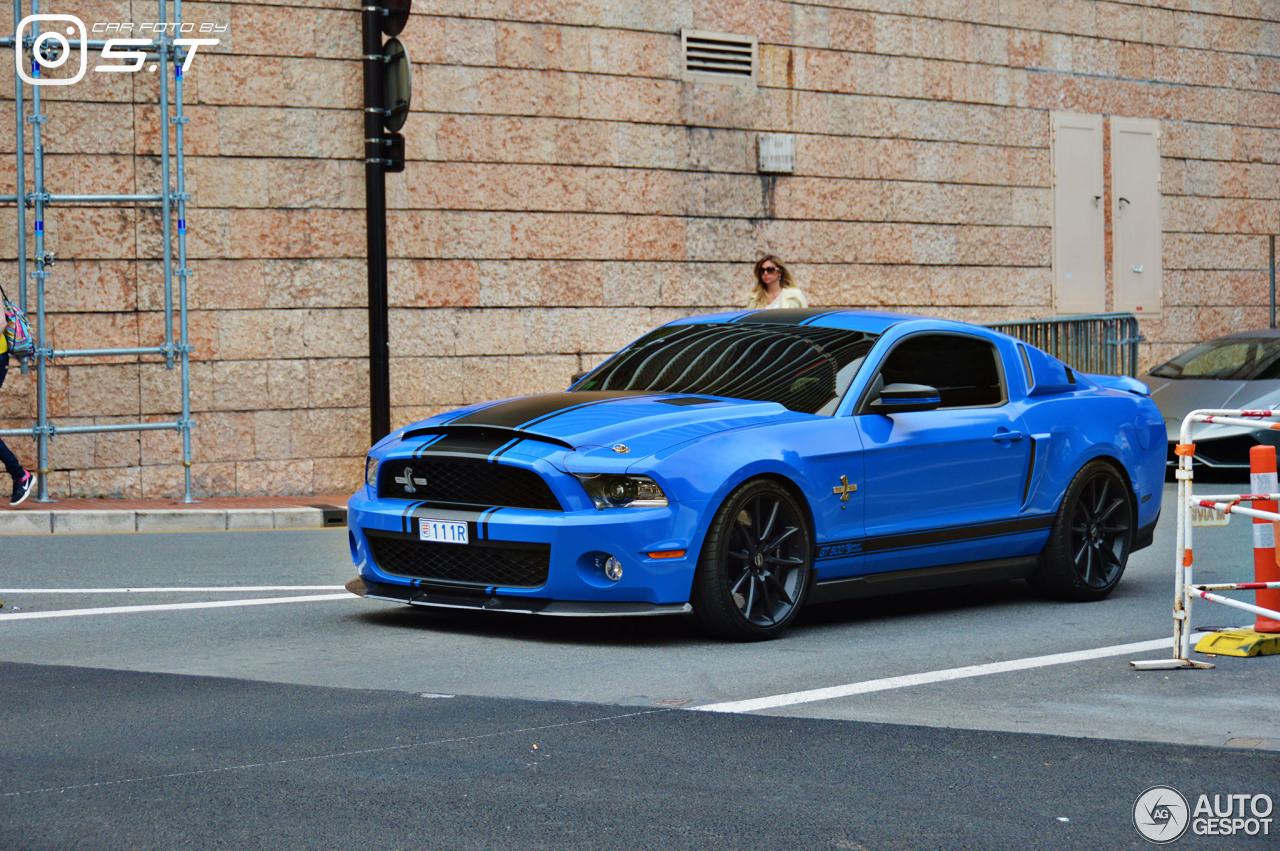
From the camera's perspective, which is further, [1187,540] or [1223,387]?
[1223,387]

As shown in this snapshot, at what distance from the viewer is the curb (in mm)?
11641

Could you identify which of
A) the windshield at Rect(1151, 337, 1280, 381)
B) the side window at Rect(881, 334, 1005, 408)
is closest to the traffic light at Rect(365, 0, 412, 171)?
the side window at Rect(881, 334, 1005, 408)

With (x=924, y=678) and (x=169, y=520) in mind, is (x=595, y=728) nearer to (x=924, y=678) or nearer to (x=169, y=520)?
(x=924, y=678)

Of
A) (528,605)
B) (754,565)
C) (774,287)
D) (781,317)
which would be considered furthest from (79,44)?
(754,565)

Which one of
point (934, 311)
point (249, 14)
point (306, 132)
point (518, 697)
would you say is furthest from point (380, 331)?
point (518, 697)

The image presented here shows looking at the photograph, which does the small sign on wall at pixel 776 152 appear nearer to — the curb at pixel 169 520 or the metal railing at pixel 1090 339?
the metal railing at pixel 1090 339

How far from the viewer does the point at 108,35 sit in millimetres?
13633

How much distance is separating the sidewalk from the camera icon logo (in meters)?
3.29

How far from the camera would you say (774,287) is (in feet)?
43.5

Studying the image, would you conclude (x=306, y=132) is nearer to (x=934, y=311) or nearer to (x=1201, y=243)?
(x=934, y=311)

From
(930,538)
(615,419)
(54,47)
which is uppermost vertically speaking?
(54,47)

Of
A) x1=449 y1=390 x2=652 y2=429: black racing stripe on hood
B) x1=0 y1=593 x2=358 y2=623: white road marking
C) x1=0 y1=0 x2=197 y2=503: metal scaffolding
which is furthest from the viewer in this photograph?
x1=0 y1=0 x2=197 y2=503: metal scaffolding

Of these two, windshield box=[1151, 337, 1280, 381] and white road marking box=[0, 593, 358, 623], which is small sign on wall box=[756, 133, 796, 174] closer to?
windshield box=[1151, 337, 1280, 381]

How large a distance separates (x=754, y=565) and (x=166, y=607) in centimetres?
294
